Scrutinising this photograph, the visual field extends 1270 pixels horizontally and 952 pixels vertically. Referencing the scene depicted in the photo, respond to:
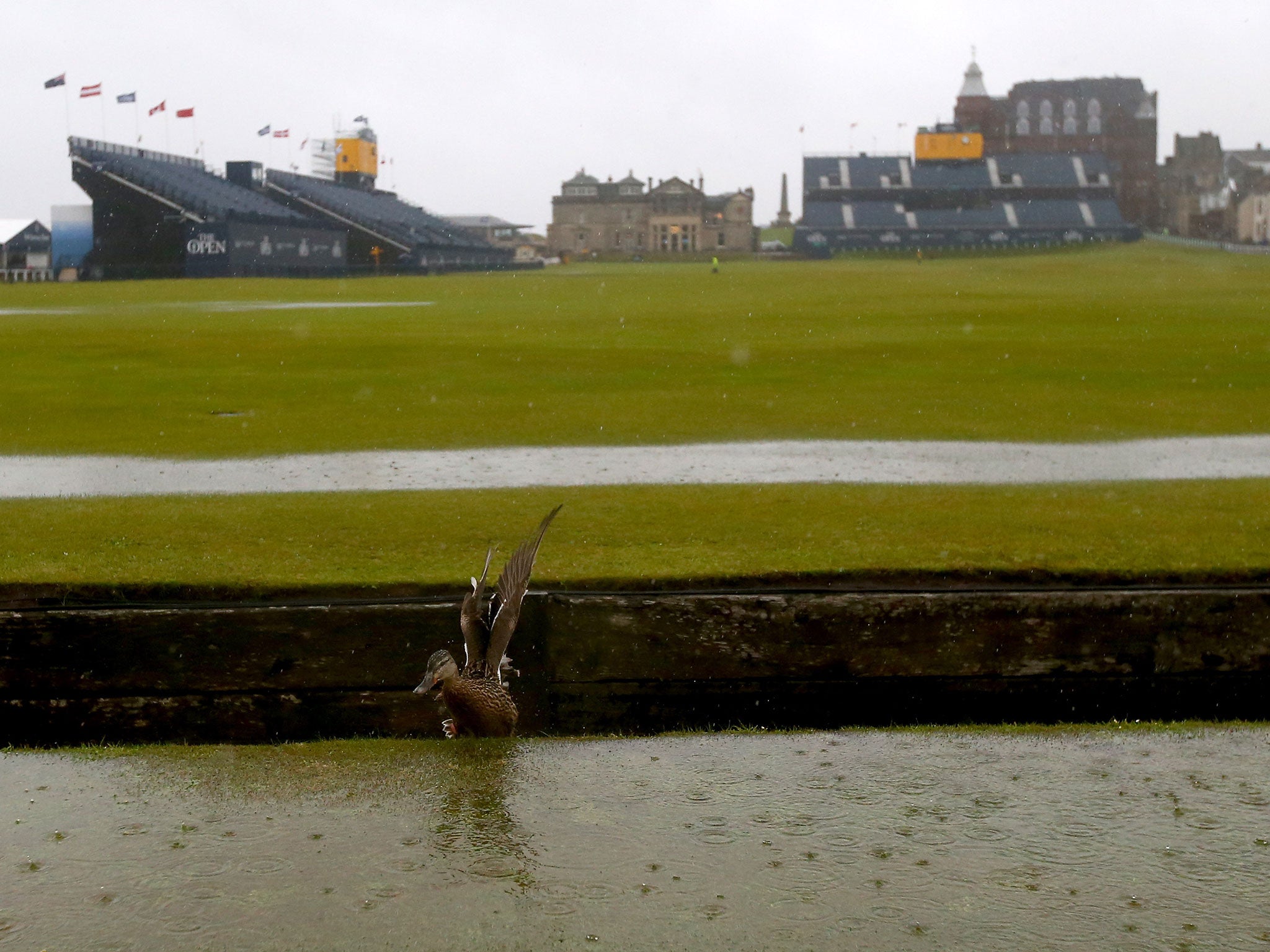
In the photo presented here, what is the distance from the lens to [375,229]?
4156 inches

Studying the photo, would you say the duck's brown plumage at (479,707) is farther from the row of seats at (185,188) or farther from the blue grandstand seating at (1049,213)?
the blue grandstand seating at (1049,213)

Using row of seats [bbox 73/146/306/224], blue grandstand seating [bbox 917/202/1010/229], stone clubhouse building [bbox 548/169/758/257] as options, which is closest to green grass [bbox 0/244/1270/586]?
row of seats [bbox 73/146/306/224]

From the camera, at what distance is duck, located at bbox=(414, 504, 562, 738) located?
269 inches

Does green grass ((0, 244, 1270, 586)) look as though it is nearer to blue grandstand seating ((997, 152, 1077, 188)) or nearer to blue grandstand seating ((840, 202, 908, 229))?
blue grandstand seating ((840, 202, 908, 229))

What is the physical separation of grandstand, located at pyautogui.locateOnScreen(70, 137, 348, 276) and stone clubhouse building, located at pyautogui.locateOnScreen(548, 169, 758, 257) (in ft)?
205

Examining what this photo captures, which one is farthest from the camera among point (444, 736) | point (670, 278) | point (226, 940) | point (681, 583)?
point (670, 278)

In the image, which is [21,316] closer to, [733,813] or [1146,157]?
[733,813]

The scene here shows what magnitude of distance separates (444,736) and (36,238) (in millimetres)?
97340

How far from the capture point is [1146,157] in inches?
6058

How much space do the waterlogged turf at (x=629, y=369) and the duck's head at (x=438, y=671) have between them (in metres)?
10.1

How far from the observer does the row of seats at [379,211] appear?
106 m

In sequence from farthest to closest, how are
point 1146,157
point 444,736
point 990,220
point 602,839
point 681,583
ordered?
point 1146,157
point 990,220
point 681,583
point 444,736
point 602,839

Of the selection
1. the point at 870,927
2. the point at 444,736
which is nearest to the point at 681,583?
the point at 444,736

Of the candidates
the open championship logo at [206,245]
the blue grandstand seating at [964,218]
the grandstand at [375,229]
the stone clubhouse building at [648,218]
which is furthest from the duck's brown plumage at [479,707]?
the stone clubhouse building at [648,218]
